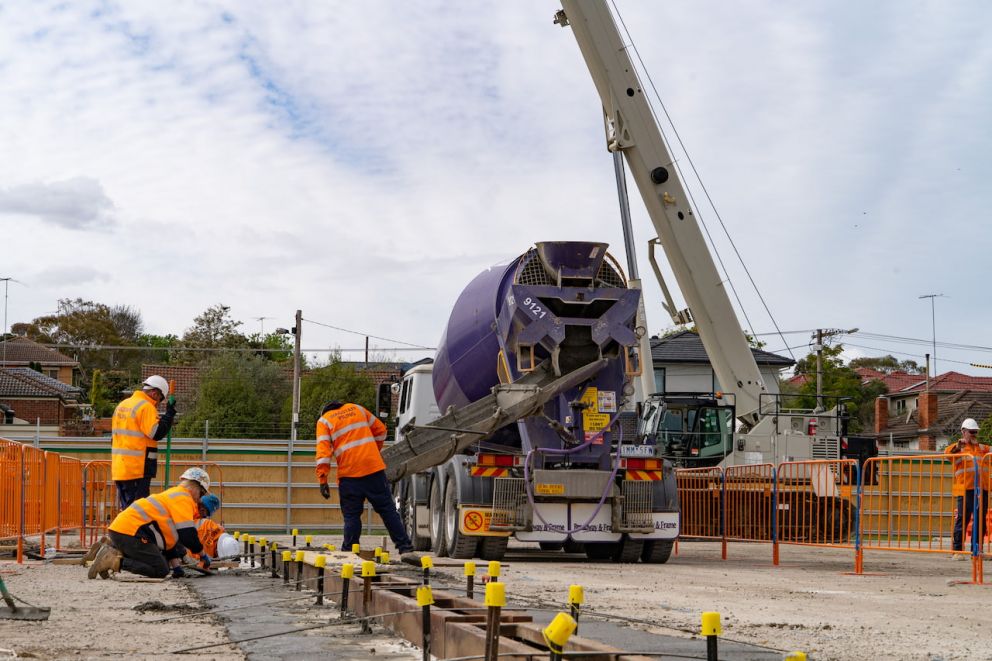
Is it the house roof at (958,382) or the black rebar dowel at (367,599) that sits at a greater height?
the house roof at (958,382)

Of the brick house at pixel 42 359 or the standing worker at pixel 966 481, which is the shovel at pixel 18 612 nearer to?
the standing worker at pixel 966 481

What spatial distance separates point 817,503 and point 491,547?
12.5ft

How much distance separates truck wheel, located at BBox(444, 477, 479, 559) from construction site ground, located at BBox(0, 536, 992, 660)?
2.38ft

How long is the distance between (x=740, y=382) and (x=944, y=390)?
232 feet

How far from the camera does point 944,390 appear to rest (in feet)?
279

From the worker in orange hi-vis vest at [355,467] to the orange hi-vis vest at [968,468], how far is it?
230 inches

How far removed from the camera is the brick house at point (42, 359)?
269 ft

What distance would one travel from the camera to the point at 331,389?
5606cm

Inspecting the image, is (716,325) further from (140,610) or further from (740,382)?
(140,610)

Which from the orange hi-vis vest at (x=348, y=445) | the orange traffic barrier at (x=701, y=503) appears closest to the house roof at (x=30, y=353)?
the orange traffic barrier at (x=701, y=503)

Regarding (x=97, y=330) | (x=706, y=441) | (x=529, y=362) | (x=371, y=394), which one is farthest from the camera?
(x=97, y=330)

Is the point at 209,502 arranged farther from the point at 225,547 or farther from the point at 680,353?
the point at 680,353

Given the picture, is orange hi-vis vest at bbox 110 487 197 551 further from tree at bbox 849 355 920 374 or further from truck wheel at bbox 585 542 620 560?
tree at bbox 849 355 920 374

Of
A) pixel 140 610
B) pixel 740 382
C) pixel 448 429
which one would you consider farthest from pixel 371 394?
pixel 140 610
